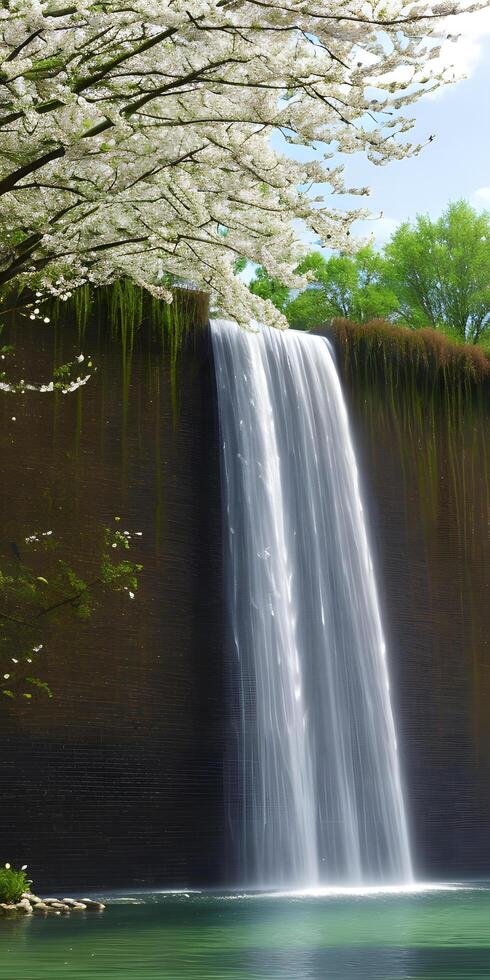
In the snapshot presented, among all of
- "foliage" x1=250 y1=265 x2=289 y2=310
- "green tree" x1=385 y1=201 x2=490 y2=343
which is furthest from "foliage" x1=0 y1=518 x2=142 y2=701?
"green tree" x1=385 y1=201 x2=490 y2=343

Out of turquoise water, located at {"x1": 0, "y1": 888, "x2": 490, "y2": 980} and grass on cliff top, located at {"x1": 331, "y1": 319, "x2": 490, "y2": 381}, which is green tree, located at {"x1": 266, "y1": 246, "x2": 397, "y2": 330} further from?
turquoise water, located at {"x1": 0, "y1": 888, "x2": 490, "y2": 980}

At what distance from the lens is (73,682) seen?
42.7 ft

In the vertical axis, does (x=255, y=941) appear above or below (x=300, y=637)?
below

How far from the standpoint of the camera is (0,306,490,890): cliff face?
12820 millimetres

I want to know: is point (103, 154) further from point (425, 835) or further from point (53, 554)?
point (425, 835)

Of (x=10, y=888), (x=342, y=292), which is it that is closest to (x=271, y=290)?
(x=342, y=292)

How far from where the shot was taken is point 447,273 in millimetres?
30797

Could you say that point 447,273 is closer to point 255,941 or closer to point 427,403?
point 427,403

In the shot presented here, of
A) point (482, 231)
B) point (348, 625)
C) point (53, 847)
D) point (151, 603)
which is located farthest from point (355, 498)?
point (482, 231)

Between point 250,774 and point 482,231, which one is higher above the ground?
point 482,231

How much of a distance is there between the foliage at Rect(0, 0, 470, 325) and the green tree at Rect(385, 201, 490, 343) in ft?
74.8

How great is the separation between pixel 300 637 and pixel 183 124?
874 cm

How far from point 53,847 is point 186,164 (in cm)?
753

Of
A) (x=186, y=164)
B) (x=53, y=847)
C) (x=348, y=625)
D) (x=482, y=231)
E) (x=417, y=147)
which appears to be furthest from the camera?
(x=482, y=231)
